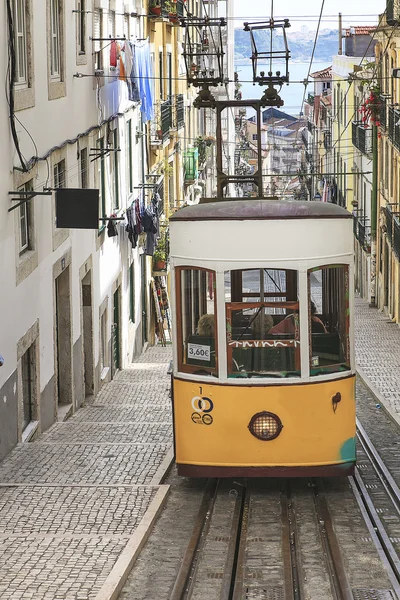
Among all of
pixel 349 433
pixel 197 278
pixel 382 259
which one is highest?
pixel 197 278

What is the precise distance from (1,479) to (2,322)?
1.86 meters

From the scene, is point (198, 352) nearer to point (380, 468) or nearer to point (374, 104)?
point (380, 468)

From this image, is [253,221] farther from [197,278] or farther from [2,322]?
[2,322]

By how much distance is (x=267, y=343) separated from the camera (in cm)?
1026

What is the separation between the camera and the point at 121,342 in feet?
77.1

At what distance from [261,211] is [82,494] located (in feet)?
10.2

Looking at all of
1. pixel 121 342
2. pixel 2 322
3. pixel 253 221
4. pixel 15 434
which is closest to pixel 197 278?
pixel 253 221

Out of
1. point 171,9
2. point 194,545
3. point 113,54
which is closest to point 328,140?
point 171,9

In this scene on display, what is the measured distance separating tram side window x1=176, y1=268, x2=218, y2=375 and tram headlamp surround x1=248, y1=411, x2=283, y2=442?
583mm

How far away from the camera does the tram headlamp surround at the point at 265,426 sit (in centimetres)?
1028

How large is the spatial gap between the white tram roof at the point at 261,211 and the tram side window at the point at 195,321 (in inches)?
20.4

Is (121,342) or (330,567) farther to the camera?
(121,342)

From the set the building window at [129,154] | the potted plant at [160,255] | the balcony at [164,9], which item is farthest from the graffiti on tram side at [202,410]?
the potted plant at [160,255]

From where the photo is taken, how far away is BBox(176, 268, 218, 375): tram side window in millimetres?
10461
